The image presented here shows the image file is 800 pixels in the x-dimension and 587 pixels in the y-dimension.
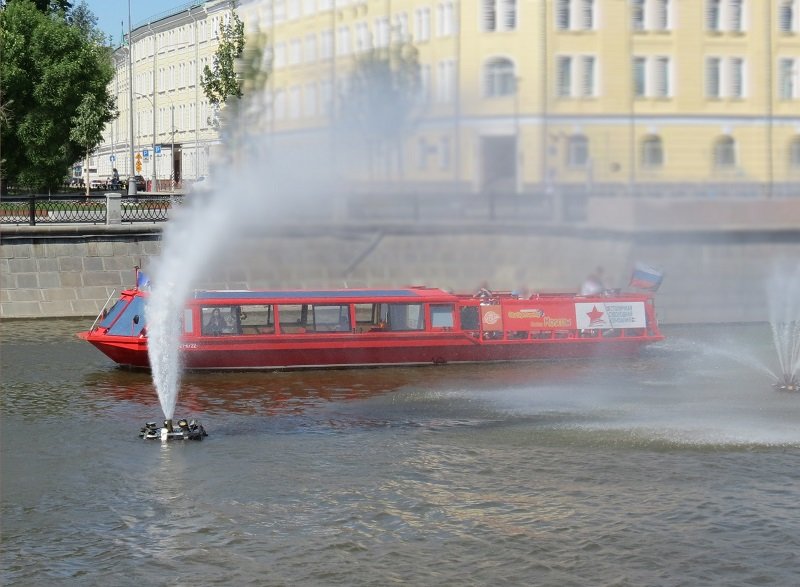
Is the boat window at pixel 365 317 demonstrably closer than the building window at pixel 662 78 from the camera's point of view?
No

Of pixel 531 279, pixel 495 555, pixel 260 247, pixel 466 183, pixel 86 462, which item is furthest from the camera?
pixel 86 462

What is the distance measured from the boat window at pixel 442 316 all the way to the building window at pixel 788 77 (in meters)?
17.5

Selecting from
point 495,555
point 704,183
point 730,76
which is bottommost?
point 495,555

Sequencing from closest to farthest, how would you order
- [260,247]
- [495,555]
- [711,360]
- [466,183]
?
1. [466,183]
2. [495,555]
3. [260,247]
4. [711,360]

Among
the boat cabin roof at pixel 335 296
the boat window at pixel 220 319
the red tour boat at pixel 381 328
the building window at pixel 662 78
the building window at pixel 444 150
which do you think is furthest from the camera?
the boat window at pixel 220 319

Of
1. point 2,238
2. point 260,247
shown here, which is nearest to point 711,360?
point 260,247

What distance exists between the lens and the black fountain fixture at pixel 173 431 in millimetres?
21531

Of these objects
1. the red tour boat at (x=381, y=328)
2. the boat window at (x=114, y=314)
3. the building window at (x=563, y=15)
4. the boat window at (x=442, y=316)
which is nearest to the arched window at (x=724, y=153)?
the building window at (x=563, y=15)

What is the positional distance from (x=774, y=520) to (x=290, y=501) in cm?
628

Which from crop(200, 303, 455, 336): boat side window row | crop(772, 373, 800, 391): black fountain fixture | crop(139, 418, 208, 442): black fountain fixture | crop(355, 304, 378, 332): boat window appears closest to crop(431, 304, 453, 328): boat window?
crop(200, 303, 455, 336): boat side window row

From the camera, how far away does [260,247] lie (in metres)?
17.3

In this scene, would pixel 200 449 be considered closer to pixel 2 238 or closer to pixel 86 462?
pixel 86 462

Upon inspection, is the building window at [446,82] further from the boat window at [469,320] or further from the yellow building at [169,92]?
the yellow building at [169,92]

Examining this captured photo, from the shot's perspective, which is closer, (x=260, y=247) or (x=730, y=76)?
(x=730, y=76)
